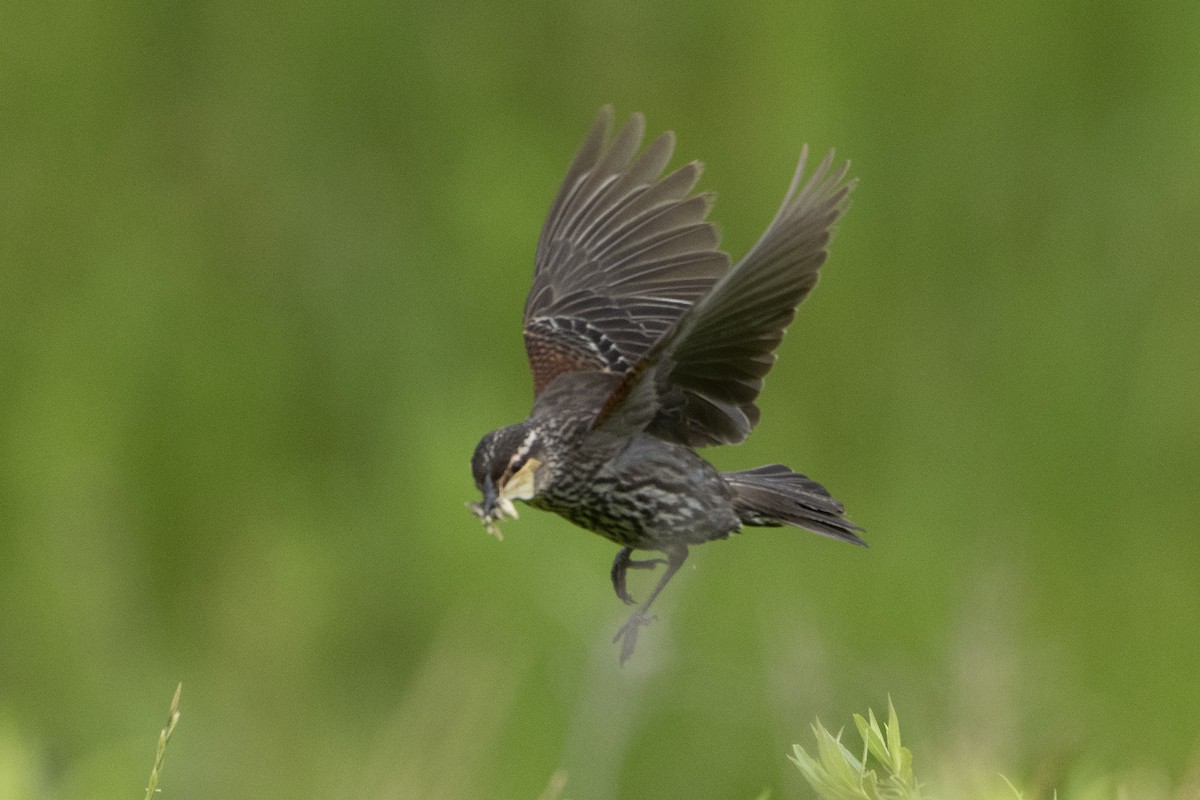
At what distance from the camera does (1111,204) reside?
10703 millimetres

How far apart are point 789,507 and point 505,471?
78 centimetres

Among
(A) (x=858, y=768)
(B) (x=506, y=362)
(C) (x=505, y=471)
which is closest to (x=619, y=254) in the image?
(C) (x=505, y=471)

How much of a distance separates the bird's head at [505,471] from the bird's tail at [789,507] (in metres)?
0.58

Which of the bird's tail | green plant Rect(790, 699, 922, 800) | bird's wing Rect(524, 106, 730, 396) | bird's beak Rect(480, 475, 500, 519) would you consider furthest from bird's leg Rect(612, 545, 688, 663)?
green plant Rect(790, 699, 922, 800)

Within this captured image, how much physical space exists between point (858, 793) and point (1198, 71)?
339 inches

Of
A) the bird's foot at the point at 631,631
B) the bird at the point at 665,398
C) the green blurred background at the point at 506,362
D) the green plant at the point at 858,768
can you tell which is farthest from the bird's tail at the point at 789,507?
the green blurred background at the point at 506,362

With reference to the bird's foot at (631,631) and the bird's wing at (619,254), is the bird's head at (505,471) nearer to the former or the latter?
the bird's foot at (631,631)

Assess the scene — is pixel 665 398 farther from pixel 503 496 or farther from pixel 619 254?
pixel 619 254

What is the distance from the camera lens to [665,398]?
14.4 ft

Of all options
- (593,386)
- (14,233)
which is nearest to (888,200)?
(14,233)

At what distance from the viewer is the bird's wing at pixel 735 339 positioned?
12.9 feet

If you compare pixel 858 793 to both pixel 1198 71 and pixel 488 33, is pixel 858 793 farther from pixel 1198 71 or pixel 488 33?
pixel 488 33

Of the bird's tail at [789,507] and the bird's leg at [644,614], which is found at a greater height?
the bird's tail at [789,507]

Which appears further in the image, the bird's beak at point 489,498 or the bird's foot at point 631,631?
the bird's foot at point 631,631
